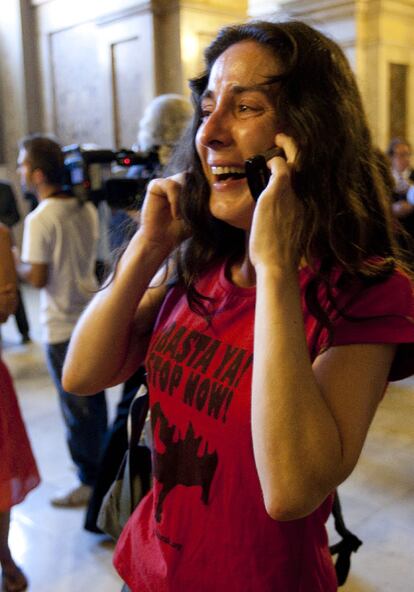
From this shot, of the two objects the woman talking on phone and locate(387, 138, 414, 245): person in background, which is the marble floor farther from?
the woman talking on phone

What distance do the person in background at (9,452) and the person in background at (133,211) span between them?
28cm

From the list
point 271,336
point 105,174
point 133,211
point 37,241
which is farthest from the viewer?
point 37,241

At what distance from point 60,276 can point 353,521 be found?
5.36ft

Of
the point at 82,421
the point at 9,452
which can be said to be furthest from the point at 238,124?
the point at 82,421

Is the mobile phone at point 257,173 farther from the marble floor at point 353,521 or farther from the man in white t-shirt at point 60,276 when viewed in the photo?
the man in white t-shirt at point 60,276

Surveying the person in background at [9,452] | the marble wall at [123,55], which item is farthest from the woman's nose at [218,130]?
the marble wall at [123,55]

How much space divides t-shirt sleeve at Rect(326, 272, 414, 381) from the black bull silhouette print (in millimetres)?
287

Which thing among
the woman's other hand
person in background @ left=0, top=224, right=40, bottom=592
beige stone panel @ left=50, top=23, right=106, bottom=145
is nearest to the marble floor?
person in background @ left=0, top=224, right=40, bottom=592

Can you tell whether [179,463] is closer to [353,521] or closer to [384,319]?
[384,319]

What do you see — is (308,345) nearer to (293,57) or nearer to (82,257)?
(293,57)

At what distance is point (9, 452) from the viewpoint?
2.24 metres

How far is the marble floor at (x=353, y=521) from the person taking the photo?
2.46 metres

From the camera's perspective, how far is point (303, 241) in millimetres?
1024

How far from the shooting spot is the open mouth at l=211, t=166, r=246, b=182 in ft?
3.55
